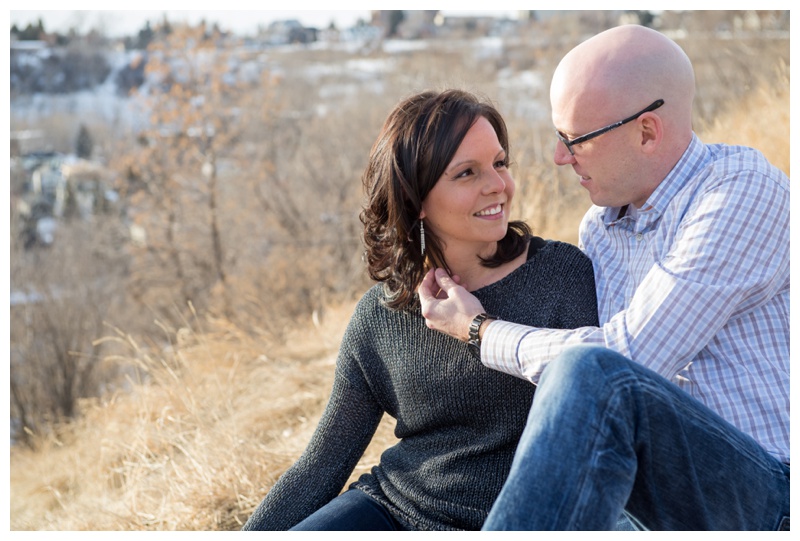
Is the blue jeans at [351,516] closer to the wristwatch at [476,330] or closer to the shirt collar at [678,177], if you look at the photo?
the wristwatch at [476,330]

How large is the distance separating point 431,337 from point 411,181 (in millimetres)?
386

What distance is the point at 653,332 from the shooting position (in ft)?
5.39

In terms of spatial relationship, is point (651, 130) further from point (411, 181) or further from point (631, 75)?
point (411, 181)

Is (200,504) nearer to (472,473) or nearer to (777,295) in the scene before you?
(472,473)

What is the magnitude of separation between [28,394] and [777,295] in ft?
54.2

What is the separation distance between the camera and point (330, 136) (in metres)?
22.1

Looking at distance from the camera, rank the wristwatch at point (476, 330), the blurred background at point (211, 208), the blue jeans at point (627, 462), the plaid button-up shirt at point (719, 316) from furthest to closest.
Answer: the blurred background at point (211, 208) → the wristwatch at point (476, 330) → the plaid button-up shirt at point (719, 316) → the blue jeans at point (627, 462)

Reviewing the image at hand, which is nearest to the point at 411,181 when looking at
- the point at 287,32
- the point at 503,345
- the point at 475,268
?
the point at 475,268

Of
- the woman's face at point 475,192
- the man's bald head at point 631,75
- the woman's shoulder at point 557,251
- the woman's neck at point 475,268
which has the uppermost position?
the man's bald head at point 631,75

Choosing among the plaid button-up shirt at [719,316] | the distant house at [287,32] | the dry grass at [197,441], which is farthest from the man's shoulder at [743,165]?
the distant house at [287,32]

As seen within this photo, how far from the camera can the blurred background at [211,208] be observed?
405 centimetres

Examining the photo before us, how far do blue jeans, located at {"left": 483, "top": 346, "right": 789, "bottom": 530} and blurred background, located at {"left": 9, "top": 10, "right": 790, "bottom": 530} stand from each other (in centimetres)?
102

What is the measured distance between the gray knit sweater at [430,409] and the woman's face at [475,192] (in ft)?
0.45

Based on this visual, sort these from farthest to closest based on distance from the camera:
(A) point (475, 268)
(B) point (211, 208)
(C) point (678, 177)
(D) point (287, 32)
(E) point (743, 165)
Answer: (D) point (287, 32), (B) point (211, 208), (A) point (475, 268), (C) point (678, 177), (E) point (743, 165)
